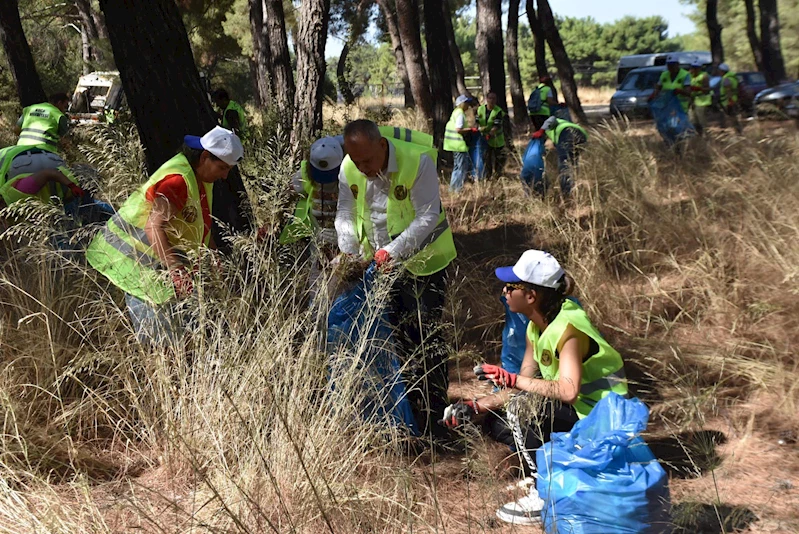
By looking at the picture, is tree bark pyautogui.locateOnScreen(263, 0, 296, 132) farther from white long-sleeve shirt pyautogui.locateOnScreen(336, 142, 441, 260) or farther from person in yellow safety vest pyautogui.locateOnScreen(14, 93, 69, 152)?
white long-sleeve shirt pyautogui.locateOnScreen(336, 142, 441, 260)

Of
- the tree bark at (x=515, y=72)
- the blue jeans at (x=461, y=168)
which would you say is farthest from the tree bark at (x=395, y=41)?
the blue jeans at (x=461, y=168)

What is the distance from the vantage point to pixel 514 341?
12.4 ft

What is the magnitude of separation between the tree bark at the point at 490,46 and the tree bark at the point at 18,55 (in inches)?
235

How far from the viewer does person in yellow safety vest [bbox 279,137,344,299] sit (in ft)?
13.6

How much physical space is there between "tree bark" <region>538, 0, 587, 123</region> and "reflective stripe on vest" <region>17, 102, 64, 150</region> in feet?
38.6

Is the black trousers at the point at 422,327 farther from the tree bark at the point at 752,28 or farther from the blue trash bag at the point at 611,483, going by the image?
the tree bark at the point at 752,28

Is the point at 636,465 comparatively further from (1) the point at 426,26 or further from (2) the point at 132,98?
(1) the point at 426,26

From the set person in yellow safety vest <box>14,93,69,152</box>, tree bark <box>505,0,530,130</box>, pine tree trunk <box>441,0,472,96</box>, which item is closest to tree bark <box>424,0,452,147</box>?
pine tree trunk <box>441,0,472,96</box>

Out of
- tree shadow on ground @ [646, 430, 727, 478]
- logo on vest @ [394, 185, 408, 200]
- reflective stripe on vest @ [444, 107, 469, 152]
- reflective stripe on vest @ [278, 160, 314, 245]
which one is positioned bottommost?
tree shadow on ground @ [646, 430, 727, 478]

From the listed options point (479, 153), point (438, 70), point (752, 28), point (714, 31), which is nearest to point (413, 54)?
point (438, 70)

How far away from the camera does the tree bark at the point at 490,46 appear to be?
1137cm

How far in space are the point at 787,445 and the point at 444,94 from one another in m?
8.08

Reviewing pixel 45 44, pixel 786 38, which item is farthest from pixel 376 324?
pixel 786 38

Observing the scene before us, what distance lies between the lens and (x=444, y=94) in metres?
11.0
